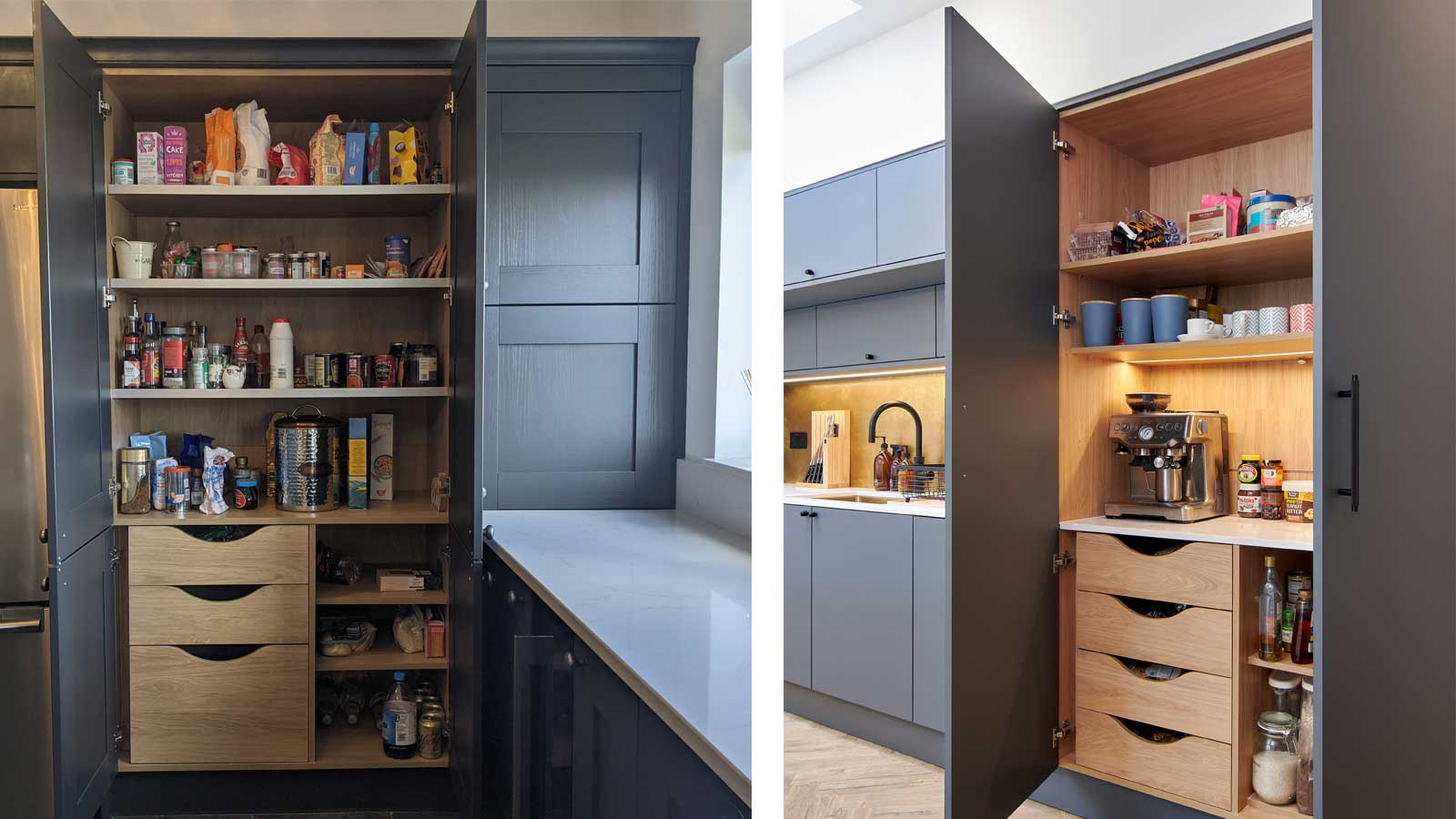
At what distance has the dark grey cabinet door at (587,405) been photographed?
0.89m

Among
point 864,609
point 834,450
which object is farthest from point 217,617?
point 834,450

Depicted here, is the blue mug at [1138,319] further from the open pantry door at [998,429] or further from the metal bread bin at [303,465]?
the metal bread bin at [303,465]

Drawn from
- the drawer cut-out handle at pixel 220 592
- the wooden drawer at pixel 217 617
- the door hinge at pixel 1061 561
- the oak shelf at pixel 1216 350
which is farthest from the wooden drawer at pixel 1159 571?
the drawer cut-out handle at pixel 220 592

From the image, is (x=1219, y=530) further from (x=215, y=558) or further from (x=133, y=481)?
(x=133, y=481)

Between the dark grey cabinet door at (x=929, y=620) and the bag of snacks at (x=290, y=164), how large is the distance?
1.74 m

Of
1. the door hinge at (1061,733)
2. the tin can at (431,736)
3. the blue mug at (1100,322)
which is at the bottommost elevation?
the tin can at (431,736)

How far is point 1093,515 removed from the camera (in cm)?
204

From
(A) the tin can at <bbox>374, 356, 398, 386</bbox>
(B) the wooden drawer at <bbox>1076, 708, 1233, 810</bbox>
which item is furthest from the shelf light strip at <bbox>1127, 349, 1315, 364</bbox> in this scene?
(A) the tin can at <bbox>374, 356, 398, 386</bbox>

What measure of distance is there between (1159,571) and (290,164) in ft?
7.15

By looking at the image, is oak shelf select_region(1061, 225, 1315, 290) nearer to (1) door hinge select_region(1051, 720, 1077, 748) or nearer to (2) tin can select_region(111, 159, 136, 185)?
(1) door hinge select_region(1051, 720, 1077, 748)

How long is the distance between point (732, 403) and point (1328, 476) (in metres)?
1.00

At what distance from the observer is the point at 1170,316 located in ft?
6.34

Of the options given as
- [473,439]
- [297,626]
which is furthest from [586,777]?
[297,626]

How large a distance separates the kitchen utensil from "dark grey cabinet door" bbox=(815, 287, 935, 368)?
54cm
